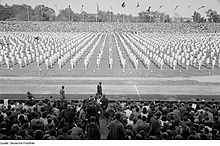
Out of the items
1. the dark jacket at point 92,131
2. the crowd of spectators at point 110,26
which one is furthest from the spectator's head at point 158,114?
the crowd of spectators at point 110,26

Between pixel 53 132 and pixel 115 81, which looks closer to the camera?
pixel 53 132

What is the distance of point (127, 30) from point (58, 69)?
2908 centimetres

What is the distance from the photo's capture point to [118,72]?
1614 centimetres

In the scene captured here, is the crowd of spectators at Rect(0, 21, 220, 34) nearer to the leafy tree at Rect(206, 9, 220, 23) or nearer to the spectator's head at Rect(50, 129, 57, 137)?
the leafy tree at Rect(206, 9, 220, 23)

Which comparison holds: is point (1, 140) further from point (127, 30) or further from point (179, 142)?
point (127, 30)

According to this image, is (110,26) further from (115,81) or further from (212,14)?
(115,81)

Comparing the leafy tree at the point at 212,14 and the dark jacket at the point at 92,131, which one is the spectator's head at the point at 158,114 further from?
the leafy tree at the point at 212,14

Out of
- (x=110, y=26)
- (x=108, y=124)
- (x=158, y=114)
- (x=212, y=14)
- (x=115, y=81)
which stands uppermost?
(x=212, y=14)

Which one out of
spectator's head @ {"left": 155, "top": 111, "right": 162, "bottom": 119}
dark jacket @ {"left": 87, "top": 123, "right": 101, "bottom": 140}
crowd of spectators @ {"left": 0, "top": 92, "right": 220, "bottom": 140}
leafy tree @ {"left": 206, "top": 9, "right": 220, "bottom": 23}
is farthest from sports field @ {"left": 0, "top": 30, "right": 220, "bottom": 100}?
dark jacket @ {"left": 87, "top": 123, "right": 101, "bottom": 140}

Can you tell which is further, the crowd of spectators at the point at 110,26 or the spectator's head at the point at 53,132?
the crowd of spectators at the point at 110,26

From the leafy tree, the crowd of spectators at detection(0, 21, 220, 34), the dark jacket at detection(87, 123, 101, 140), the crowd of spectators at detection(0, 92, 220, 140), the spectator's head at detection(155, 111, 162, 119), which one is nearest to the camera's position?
the crowd of spectators at detection(0, 92, 220, 140)

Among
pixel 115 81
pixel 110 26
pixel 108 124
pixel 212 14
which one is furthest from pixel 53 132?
pixel 110 26

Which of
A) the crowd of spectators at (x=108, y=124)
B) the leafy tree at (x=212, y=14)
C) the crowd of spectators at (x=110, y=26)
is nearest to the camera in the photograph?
the crowd of spectators at (x=108, y=124)

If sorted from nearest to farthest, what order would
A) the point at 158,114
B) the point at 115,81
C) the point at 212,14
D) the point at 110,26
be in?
1. the point at 158,114
2. the point at 115,81
3. the point at 212,14
4. the point at 110,26
